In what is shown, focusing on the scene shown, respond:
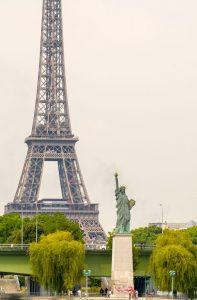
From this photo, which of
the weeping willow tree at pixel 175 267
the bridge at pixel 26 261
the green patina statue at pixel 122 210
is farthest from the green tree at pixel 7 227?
the green patina statue at pixel 122 210

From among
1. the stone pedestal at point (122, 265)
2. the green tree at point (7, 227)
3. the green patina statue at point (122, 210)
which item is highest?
the green tree at point (7, 227)

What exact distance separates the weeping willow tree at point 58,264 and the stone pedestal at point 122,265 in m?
6.40

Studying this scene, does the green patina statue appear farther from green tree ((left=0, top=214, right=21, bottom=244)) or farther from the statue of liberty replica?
green tree ((left=0, top=214, right=21, bottom=244))

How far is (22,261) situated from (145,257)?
12.2 m

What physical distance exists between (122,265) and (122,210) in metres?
5.01

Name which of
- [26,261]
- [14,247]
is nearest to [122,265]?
→ [26,261]

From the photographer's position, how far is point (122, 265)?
382ft

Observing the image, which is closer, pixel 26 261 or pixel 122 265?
pixel 122 265

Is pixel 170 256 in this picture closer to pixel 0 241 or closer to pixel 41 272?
pixel 41 272

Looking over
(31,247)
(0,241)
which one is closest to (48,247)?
(31,247)

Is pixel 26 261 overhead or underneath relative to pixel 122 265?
overhead

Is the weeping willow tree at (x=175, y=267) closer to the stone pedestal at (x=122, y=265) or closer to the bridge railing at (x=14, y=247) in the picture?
the stone pedestal at (x=122, y=265)

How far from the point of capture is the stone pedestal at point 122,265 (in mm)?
116250

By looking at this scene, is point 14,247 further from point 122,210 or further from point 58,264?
point 122,210
